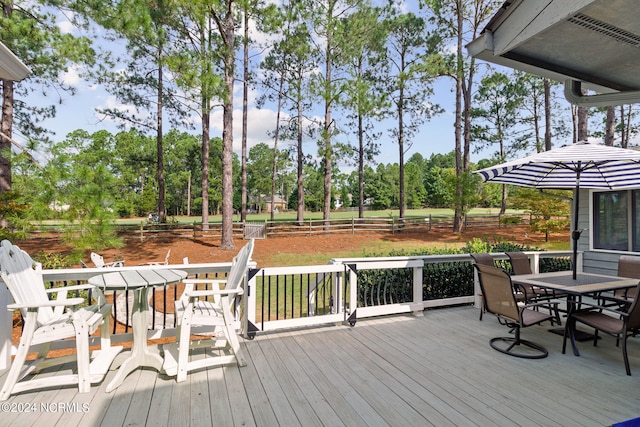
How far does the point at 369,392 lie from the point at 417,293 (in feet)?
6.98

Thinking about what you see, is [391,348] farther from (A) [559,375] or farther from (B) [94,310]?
(B) [94,310]

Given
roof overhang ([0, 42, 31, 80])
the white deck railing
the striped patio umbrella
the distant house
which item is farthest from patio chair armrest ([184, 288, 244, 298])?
the distant house

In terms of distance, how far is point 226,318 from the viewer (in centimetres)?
281

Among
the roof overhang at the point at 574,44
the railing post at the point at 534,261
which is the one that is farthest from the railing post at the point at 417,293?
the roof overhang at the point at 574,44

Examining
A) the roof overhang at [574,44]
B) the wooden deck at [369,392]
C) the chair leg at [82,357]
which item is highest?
the roof overhang at [574,44]

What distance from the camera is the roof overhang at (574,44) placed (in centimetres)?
142

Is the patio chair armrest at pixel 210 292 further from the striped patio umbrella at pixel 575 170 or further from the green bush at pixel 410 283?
the striped patio umbrella at pixel 575 170

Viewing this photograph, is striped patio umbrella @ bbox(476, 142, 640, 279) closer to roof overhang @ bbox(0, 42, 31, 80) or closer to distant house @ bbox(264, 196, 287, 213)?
roof overhang @ bbox(0, 42, 31, 80)

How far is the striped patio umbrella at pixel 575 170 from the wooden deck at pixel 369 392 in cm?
152

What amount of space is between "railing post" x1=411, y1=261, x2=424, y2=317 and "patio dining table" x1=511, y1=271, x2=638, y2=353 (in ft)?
3.54

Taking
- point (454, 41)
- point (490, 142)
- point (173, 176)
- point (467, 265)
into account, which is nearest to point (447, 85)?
point (454, 41)

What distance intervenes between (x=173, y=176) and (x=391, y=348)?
128ft

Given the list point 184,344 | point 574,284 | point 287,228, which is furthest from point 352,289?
point 287,228

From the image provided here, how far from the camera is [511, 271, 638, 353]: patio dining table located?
127 inches
